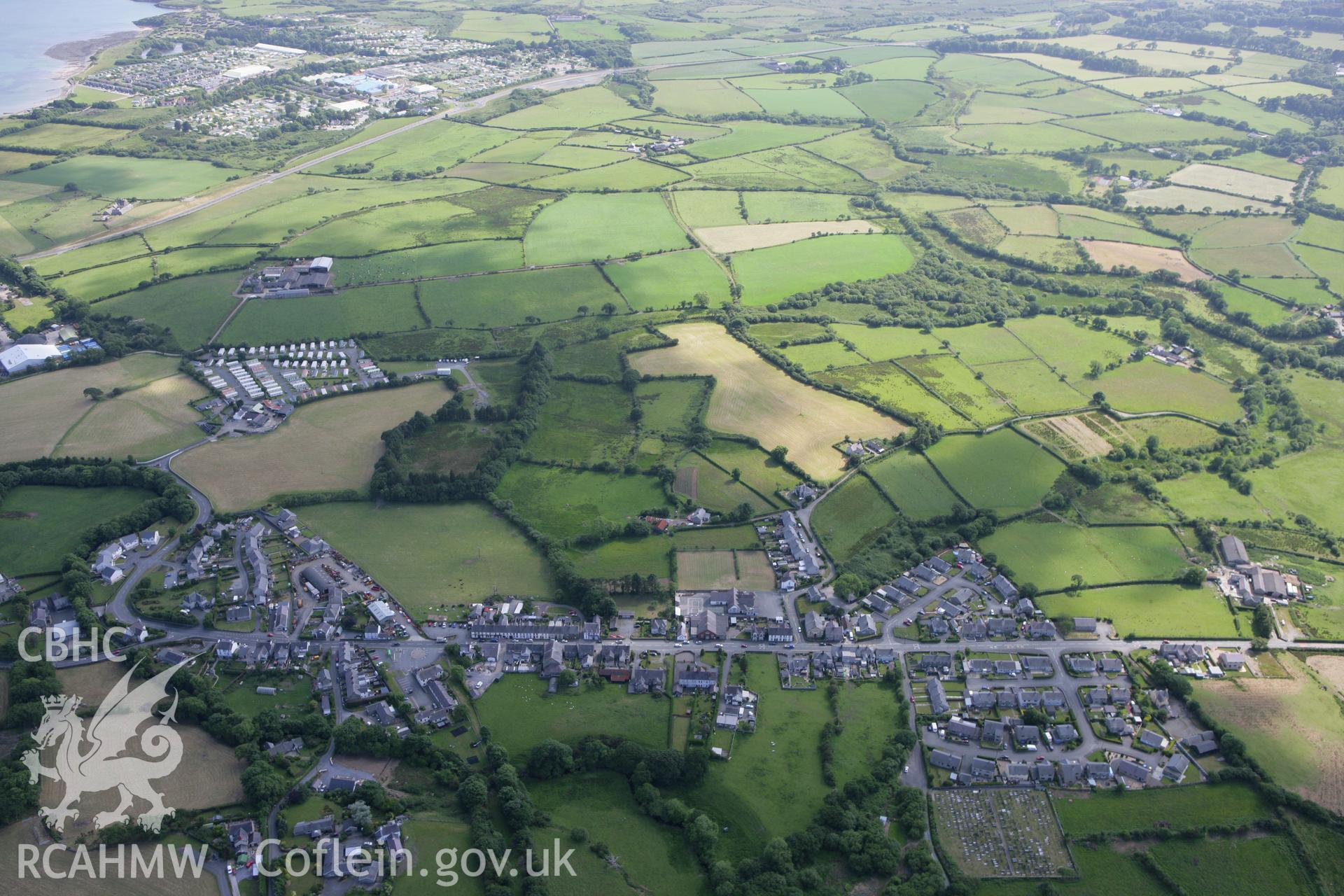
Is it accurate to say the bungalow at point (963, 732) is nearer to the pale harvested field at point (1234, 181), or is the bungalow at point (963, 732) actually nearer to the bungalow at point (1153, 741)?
the bungalow at point (1153, 741)

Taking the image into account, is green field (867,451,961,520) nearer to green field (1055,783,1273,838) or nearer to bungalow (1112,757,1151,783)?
bungalow (1112,757,1151,783)

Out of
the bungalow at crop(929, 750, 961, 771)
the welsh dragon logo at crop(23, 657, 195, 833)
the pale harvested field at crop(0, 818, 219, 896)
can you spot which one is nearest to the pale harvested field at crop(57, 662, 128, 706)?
the welsh dragon logo at crop(23, 657, 195, 833)

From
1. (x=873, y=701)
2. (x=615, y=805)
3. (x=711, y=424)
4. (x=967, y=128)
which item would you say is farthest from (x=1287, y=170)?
(x=615, y=805)

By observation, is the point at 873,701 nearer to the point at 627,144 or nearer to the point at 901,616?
the point at 901,616

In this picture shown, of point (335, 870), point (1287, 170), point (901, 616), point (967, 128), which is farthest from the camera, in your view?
point (967, 128)

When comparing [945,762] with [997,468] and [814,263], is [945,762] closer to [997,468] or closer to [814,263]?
[997,468]

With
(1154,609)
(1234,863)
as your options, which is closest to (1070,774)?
(1234,863)
